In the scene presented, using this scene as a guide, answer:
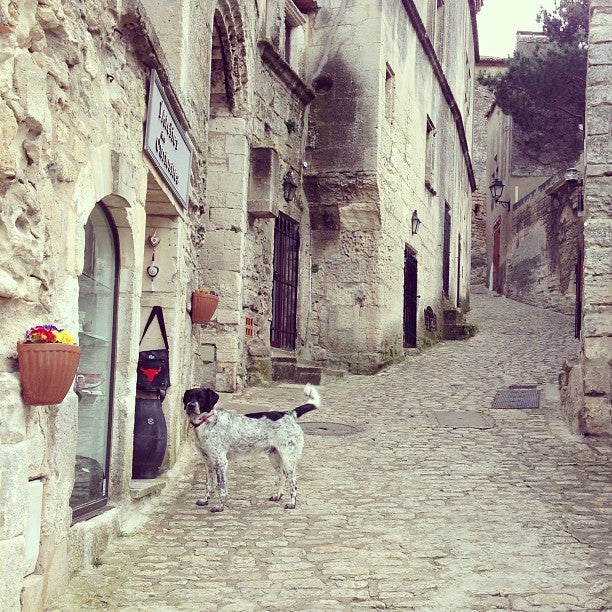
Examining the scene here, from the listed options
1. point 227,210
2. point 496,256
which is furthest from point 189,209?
point 496,256

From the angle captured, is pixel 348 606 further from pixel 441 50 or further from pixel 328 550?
pixel 441 50

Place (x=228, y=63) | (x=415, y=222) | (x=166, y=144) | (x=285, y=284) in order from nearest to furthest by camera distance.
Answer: (x=166, y=144) → (x=228, y=63) → (x=285, y=284) → (x=415, y=222)

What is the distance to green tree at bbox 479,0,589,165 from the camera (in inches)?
853

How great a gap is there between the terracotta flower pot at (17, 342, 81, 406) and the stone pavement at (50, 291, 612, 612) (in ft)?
3.43

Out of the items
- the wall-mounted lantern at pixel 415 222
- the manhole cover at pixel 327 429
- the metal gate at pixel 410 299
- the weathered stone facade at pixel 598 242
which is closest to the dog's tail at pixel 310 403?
the manhole cover at pixel 327 429

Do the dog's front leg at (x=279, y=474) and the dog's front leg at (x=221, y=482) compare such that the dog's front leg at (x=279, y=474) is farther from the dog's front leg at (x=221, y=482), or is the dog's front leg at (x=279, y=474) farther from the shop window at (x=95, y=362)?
the shop window at (x=95, y=362)

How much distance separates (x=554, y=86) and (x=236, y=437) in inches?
744

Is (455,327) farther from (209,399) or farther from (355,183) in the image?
(209,399)

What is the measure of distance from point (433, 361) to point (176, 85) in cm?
897

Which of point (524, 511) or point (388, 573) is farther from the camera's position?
point (524, 511)

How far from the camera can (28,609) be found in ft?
10.8

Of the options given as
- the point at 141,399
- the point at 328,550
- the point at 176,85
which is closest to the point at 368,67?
the point at 176,85

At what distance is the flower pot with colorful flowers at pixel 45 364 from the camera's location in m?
3.17

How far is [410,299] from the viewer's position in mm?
15203
